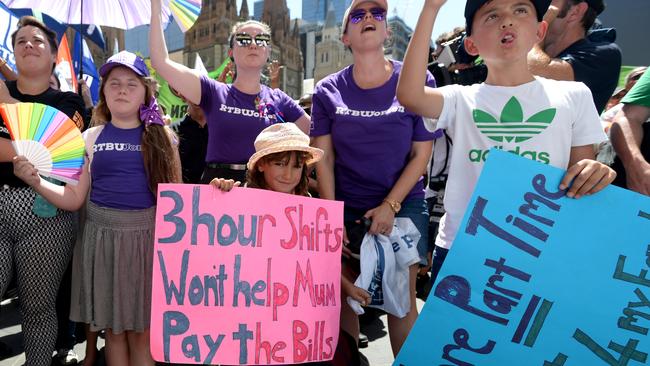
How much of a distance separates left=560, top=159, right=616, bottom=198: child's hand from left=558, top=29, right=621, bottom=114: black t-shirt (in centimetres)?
69

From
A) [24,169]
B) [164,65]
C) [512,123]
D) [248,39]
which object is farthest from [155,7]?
[512,123]

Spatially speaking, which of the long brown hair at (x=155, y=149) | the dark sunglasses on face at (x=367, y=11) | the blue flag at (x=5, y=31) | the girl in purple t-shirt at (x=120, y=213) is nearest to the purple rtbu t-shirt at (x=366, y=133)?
the dark sunglasses on face at (x=367, y=11)

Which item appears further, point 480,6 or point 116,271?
point 116,271

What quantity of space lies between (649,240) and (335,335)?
1.13m

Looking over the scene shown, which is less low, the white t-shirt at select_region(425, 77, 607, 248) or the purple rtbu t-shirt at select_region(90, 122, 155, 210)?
the white t-shirt at select_region(425, 77, 607, 248)

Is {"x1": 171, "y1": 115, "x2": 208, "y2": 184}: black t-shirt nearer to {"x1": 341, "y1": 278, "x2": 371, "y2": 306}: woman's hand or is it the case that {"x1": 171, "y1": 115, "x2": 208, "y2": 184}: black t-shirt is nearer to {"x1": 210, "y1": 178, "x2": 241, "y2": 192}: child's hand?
{"x1": 210, "y1": 178, "x2": 241, "y2": 192}: child's hand

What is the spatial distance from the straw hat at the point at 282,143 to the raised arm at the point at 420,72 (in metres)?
0.51

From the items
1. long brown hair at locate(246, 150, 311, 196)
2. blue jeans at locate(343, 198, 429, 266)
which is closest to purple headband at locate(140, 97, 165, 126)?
long brown hair at locate(246, 150, 311, 196)

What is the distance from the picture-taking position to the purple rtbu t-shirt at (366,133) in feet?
6.45

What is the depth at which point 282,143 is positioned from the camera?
1.86 m

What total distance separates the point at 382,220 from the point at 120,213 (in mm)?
1247

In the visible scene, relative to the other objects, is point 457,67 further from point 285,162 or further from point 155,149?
point 155,149

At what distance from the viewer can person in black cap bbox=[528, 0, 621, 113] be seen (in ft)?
5.92

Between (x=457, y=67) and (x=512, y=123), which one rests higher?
(x=457, y=67)
